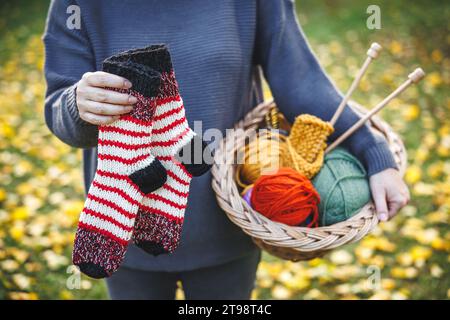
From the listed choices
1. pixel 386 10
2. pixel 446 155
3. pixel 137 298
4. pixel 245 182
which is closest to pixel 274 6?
pixel 245 182

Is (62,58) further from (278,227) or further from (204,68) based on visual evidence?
(278,227)

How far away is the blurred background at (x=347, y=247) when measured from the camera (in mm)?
1815

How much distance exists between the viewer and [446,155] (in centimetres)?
245

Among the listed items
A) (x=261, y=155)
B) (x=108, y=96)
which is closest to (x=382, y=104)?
(x=261, y=155)

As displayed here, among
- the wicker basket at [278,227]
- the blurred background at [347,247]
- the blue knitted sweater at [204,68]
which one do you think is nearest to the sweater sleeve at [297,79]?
the blue knitted sweater at [204,68]

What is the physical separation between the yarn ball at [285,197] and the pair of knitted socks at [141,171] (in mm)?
172

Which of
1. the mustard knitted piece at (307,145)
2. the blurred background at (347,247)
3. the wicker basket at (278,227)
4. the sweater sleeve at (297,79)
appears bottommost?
the blurred background at (347,247)

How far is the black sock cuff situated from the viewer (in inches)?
29.2

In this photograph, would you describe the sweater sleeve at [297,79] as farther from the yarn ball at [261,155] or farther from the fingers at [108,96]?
the fingers at [108,96]

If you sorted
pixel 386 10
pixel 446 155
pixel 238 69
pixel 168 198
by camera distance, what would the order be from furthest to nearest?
pixel 386 10, pixel 446 155, pixel 238 69, pixel 168 198

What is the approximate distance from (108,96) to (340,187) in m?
0.61

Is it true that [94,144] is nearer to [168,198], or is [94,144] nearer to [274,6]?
[168,198]

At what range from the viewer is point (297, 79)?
1.08 metres

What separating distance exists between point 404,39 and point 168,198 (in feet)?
12.1
